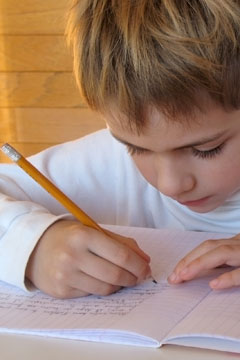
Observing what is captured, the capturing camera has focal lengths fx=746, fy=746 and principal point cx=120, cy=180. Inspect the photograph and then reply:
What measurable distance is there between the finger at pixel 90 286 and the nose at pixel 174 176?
0.45 feet

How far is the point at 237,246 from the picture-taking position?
85 centimetres

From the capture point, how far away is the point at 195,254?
85 centimetres

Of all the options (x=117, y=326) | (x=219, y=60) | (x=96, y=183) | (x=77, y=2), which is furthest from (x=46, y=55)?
(x=117, y=326)

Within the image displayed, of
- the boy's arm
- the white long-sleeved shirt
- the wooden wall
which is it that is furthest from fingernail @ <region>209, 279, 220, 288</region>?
the wooden wall

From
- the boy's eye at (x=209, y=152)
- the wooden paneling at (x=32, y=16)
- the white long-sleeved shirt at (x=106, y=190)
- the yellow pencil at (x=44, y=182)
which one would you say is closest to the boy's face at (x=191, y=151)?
the boy's eye at (x=209, y=152)

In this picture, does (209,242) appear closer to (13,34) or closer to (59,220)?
(59,220)

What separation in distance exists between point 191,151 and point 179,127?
0.16 feet

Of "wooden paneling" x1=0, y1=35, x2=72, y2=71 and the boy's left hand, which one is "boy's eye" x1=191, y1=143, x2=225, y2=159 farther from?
"wooden paneling" x1=0, y1=35, x2=72, y2=71

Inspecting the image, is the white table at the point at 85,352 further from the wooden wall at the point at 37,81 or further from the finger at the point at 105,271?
the wooden wall at the point at 37,81

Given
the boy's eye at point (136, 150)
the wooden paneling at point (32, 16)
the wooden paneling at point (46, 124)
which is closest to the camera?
the boy's eye at point (136, 150)

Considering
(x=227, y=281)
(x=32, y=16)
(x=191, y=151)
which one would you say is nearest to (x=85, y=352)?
(x=227, y=281)

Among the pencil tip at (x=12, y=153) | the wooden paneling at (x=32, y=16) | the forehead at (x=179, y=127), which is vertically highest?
the wooden paneling at (x=32, y=16)

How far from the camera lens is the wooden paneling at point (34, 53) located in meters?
2.15

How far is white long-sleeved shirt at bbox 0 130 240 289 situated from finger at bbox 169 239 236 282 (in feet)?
0.89
